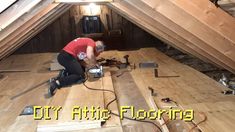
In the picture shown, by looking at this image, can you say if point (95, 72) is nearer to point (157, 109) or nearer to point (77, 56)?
point (77, 56)

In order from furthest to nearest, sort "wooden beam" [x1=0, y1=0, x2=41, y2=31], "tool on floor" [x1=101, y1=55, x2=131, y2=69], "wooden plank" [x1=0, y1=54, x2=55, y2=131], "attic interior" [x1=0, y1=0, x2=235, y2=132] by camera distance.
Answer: "tool on floor" [x1=101, y1=55, x2=131, y2=69] < "wooden plank" [x1=0, y1=54, x2=55, y2=131] < "wooden beam" [x1=0, y1=0, x2=41, y2=31] < "attic interior" [x1=0, y1=0, x2=235, y2=132]

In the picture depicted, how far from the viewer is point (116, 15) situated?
29.9ft

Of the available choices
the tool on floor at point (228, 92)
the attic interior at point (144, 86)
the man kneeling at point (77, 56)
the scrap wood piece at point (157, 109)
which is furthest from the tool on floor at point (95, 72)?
the tool on floor at point (228, 92)

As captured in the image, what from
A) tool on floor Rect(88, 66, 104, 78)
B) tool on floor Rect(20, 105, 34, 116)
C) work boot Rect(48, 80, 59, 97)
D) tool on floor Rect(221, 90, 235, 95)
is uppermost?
tool on floor Rect(88, 66, 104, 78)

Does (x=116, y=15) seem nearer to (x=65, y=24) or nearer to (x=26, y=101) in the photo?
(x=65, y=24)

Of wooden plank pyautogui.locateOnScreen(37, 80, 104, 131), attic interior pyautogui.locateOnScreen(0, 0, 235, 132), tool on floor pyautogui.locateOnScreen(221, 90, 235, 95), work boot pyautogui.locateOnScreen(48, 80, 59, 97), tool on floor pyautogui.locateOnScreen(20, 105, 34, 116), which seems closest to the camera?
attic interior pyautogui.locateOnScreen(0, 0, 235, 132)

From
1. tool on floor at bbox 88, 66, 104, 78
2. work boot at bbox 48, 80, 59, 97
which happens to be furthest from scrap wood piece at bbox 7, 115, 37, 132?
tool on floor at bbox 88, 66, 104, 78

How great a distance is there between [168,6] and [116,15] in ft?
22.1

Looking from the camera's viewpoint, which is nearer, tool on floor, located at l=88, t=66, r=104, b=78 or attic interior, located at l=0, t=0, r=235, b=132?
attic interior, located at l=0, t=0, r=235, b=132

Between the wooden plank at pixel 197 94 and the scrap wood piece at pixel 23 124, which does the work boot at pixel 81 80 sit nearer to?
the wooden plank at pixel 197 94

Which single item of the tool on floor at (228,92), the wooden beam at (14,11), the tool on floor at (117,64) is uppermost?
the wooden beam at (14,11)

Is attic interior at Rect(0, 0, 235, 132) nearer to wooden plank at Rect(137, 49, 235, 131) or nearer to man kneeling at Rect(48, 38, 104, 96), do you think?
wooden plank at Rect(137, 49, 235, 131)

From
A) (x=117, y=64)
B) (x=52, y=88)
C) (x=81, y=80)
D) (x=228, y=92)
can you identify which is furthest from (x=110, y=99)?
(x=117, y=64)

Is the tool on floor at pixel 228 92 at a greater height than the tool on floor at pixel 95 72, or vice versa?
the tool on floor at pixel 95 72
